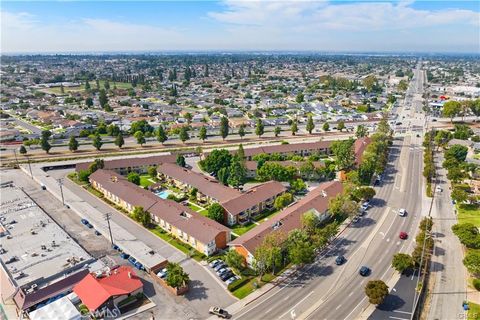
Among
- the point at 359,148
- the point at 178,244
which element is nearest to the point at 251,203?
the point at 178,244

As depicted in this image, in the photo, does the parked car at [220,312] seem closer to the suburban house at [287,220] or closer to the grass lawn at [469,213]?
the suburban house at [287,220]

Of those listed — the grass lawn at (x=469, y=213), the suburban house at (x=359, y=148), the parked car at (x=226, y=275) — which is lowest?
the parked car at (x=226, y=275)

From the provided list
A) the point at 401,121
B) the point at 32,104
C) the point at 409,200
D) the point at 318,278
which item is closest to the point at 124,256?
the point at 318,278

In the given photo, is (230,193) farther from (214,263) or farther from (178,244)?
(214,263)

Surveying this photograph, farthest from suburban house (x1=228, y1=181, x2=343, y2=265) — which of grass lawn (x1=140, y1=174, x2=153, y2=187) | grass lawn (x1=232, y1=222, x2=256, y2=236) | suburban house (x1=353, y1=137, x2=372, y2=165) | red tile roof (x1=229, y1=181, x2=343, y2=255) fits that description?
grass lawn (x1=140, y1=174, x2=153, y2=187)

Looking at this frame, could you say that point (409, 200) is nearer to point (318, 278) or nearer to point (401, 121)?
point (318, 278)

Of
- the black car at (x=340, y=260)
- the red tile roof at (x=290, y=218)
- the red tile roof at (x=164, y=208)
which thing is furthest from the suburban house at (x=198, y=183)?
the black car at (x=340, y=260)
